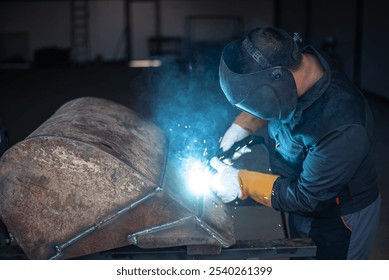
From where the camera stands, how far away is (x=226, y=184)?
1.92m

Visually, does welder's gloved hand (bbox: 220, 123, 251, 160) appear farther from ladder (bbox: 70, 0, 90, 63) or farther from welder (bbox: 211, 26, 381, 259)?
ladder (bbox: 70, 0, 90, 63)

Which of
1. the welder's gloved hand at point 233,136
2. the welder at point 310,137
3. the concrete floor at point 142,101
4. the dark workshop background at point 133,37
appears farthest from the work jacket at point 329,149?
the dark workshop background at point 133,37

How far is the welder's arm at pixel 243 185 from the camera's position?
6.11 ft

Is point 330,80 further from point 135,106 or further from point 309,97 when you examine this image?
point 135,106

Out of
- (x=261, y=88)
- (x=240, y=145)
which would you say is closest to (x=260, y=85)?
(x=261, y=88)

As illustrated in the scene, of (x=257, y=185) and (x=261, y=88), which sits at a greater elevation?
(x=261, y=88)

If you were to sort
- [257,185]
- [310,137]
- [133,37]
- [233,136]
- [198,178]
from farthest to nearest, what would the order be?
[133,37]
[233,136]
[198,178]
[257,185]
[310,137]

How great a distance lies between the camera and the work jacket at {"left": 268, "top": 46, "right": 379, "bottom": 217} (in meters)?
1.62

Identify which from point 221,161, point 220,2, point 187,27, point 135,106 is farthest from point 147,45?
point 221,161

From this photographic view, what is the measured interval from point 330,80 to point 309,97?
0.35ft

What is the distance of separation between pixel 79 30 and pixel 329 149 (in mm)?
15994

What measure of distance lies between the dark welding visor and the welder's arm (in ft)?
1.03

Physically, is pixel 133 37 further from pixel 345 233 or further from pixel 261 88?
pixel 261 88

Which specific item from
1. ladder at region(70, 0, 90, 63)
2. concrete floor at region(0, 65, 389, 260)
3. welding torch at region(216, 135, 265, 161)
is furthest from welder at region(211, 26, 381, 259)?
ladder at region(70, 0, 90, 63)
